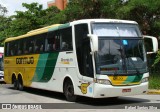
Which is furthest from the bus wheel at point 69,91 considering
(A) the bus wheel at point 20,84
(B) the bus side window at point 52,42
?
(A) the bus wheel at point 20,84

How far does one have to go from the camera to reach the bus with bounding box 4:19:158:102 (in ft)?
44.9

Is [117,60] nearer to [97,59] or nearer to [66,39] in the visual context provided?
[97,59]

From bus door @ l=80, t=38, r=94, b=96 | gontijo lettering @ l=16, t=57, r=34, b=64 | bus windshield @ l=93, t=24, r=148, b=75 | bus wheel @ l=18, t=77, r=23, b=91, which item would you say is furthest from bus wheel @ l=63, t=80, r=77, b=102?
bus wheel @ l=18, t=77, r=23, b=91

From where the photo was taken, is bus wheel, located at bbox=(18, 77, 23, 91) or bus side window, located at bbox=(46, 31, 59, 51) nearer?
bus side window, located at bbox=(46, 31, 59, 51)

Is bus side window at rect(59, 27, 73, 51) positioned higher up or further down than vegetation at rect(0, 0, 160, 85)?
further down

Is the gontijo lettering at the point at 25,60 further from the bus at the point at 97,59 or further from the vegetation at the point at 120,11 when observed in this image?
the vegetation at the point at 120,11

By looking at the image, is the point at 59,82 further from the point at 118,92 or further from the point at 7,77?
the point at 7,77

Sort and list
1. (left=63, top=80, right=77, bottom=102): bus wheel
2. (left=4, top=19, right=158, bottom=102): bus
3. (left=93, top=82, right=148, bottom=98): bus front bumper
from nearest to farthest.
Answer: (left=93, top=82, right=148, bottom=98): bus front bumper → (left=4, top=19, right=158, bottom=102): bus → (left=63, top=80, right=77, bottom=102): bus wheel

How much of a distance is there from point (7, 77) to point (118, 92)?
39.9 ft

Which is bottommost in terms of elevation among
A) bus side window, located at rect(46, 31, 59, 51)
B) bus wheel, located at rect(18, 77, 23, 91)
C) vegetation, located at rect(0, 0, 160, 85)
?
bus wheel, located at rect(18, 77, 23, 91)

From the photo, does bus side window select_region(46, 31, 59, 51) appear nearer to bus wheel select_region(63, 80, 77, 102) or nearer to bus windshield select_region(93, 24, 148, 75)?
bus wheel select_region(63, 80, 77, 102)

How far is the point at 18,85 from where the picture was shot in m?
22.6

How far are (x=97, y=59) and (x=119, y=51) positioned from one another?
0.90 metres

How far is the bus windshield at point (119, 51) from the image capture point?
13.8 m
